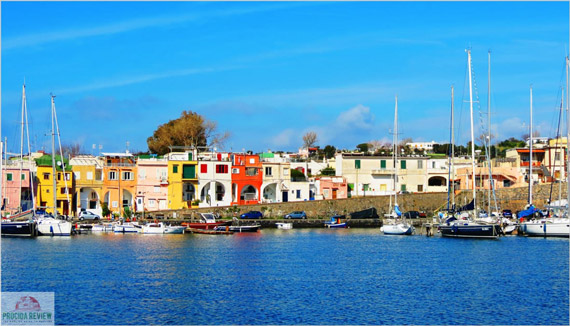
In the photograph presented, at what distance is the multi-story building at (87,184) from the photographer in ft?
281

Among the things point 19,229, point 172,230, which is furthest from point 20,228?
point 172,230

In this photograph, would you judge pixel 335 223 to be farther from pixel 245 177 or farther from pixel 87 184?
pixel 87 184

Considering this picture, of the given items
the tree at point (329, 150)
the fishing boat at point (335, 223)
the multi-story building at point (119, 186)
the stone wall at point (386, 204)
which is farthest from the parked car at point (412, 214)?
the tree at point (329, 150)

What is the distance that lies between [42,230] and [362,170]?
42.9 m

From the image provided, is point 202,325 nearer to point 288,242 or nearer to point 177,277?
point 177,277

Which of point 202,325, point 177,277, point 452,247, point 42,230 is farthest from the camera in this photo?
point 42,230

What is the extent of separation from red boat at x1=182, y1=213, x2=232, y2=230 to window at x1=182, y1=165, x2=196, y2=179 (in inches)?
386

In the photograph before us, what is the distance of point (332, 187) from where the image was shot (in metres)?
93.9

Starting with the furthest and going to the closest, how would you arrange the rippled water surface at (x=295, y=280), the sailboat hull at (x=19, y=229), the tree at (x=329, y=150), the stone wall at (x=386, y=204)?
1. the tree at (x=329, y=150)
2. the stone wall at (x=386, y=204)
3. the sailboat hull at (x=19, y=229)
4. the rippled water surface at (x=295, y=280)

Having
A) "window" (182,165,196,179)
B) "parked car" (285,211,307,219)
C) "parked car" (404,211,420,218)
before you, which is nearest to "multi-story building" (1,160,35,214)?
"window" (182,165,196,179)

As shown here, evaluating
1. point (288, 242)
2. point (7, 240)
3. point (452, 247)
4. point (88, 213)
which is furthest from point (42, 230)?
point (452, 247)

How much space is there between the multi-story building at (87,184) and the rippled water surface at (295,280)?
822 inches

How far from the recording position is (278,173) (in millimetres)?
90312

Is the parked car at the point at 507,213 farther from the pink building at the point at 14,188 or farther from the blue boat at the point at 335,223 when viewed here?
the pink building at the point at 14,188
